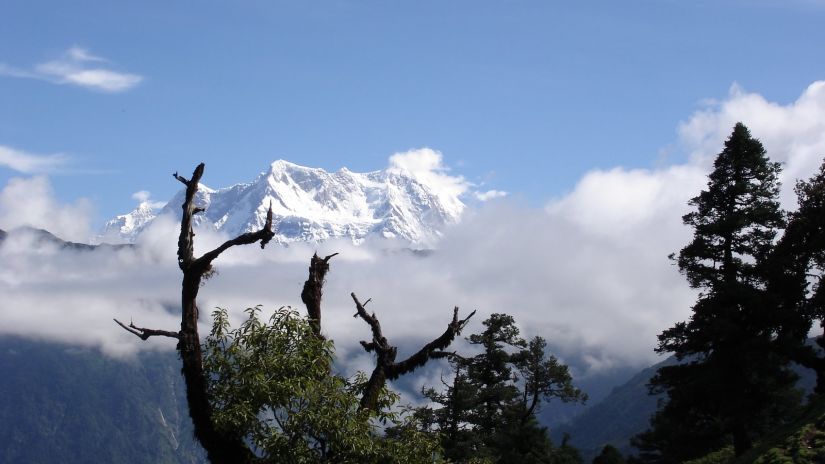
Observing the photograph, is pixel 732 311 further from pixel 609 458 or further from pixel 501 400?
pixel 609 458

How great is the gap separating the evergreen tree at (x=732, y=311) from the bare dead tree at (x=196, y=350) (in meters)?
27.3

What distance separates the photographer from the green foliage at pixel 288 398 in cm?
1897

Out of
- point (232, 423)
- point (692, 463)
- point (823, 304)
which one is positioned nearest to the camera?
point (232, 423)

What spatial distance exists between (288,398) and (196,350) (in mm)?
2494

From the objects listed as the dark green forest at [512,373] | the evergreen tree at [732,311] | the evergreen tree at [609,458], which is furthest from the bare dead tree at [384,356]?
the evergreen tree at [609,458]

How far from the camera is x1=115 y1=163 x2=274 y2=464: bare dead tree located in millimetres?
18772

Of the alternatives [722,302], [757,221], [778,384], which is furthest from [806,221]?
[778,384]

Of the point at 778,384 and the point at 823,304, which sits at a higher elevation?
the point at 823,304

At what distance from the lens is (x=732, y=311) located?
129 feet

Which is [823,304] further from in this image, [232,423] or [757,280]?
[232,423]

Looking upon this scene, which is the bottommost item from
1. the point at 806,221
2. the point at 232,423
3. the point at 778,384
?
the point at 232,423

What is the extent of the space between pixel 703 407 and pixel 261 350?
29267mm

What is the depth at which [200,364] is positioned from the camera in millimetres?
19406

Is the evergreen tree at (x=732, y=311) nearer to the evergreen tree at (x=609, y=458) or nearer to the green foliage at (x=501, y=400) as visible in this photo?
the green foliage at (x=501, y=400)
